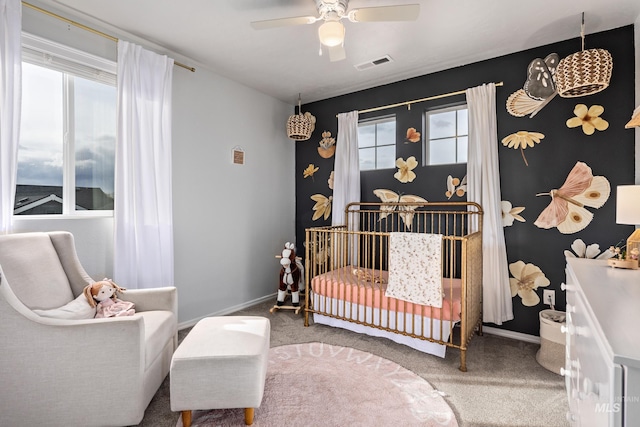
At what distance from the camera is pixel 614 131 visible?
88.8 inches

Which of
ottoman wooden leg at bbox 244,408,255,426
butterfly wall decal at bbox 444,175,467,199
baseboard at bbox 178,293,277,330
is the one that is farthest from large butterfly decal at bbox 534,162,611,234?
baseboard at bbox 178,293,277,330

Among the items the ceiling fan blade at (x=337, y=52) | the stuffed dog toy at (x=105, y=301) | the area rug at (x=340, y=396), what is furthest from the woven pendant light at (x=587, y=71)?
the stuffed dog toy at (x=105, y=301)

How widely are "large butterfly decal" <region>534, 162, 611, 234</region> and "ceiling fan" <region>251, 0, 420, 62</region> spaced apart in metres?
1.83

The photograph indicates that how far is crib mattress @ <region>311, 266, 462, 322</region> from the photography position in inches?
86.3

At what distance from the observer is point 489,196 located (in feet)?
8.57

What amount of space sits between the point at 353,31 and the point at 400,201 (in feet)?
5.42

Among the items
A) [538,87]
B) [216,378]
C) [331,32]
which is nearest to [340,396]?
[216,378]

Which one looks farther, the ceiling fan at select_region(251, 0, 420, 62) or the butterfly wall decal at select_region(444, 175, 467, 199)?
the butterfly wall decal at select_region(444, 175, 467, 199)

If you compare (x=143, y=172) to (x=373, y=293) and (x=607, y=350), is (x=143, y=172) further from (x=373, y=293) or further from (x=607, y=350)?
(x=607, y=350)

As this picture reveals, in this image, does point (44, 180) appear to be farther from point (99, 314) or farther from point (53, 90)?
point (99, 314)

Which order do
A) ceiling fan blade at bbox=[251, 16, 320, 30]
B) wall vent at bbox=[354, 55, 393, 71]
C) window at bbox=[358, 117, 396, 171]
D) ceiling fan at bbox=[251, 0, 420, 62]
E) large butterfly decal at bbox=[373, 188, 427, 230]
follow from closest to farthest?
ceiling fan at bbox=[251, 0, 420, 62] < ceiling fan blade at bbox=[251, 16, 320, 30] < wall vent at bbox=[354, 55, 393, 71] < large butterfly decal at bbox=[373, 188, 427, 230] < window at bbox=[358, 117, 396, 171]

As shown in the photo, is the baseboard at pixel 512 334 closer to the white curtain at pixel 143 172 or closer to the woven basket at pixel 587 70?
the woven basket at pixel 587 70

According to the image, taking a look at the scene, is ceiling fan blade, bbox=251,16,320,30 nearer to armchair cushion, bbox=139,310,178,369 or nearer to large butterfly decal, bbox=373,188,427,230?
armchair cushion, bbox=139,310,178,369

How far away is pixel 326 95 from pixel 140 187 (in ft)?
7.63
